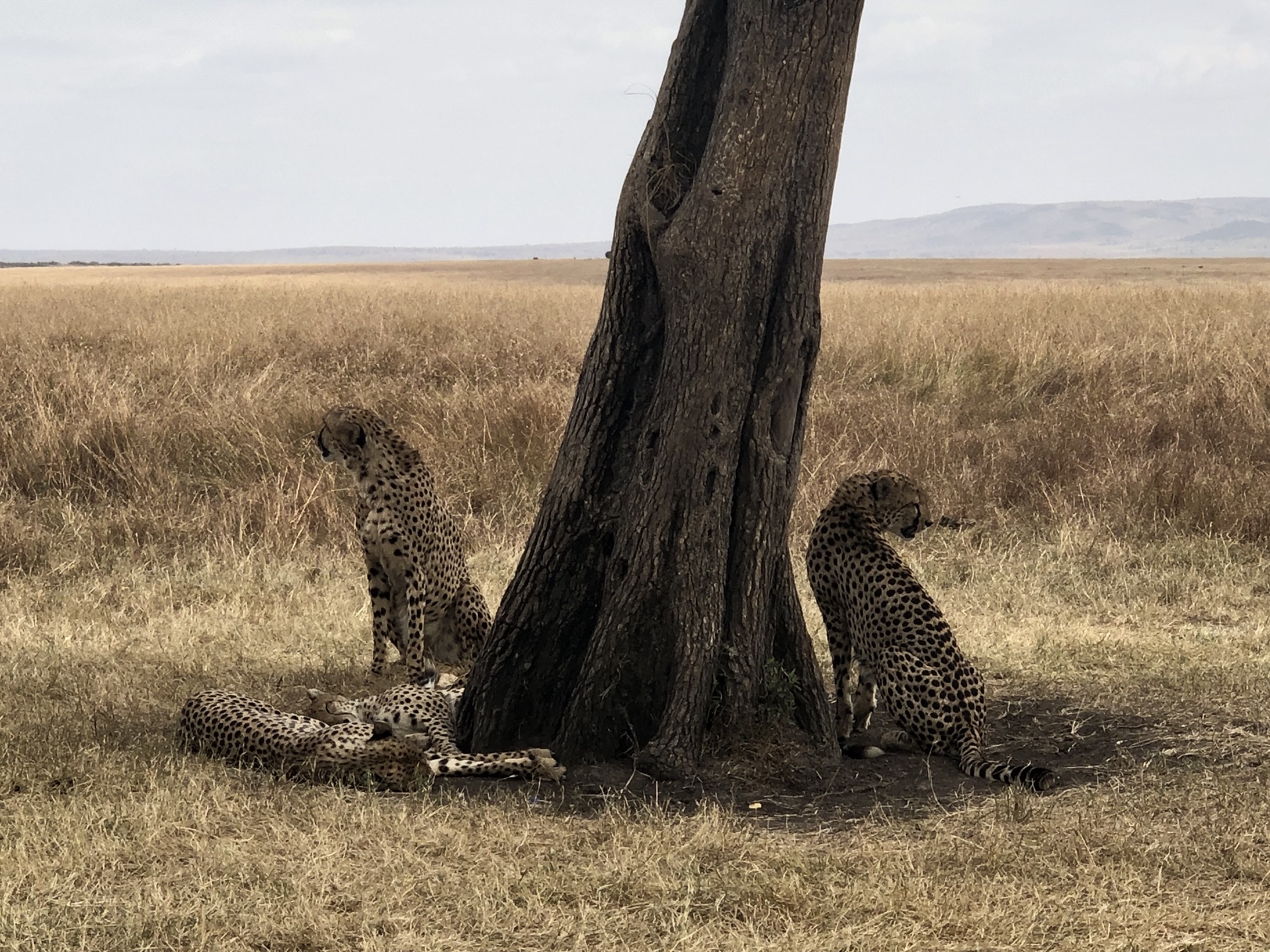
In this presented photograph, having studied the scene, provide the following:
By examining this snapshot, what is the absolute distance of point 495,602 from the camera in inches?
291

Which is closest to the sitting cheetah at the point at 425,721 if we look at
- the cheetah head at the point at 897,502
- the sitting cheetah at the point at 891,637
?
the sitting cheetah at the point at 891,637

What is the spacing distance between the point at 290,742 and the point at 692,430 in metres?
1.73

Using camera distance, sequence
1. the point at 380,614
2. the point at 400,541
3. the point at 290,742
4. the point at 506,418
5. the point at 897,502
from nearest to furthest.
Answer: the point at 290,742
the point at 897,502
the point at 400,541
the point at 380,614
the point at 506,418

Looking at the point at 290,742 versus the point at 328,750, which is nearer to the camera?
the point at 328,750

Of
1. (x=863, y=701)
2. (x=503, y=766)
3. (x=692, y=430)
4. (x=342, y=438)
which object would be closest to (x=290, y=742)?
(x=503, y=766)

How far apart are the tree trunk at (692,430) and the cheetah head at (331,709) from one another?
620 mm

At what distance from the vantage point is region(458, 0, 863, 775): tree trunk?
4758mm

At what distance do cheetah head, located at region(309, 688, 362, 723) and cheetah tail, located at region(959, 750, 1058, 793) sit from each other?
2258 mm

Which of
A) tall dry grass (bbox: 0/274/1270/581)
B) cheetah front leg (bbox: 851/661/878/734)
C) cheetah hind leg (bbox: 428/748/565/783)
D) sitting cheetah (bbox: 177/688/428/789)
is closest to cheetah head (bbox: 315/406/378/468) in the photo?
sitting cheetah (bbox: 177/688/428/789)

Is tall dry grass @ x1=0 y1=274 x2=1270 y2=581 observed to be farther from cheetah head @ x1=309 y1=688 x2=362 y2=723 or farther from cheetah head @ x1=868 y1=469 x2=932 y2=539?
cheetah head @ x1=868 y1=469 x2=932 y2=539

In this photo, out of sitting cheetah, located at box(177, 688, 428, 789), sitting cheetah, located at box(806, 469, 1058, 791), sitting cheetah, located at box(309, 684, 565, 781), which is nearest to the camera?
sitting cheetah, located at box(177, 688, 428, 789)

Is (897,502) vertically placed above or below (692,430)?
below

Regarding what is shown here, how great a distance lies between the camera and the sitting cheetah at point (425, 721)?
481 cm

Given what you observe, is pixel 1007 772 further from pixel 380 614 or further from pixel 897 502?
pixel 380 614
